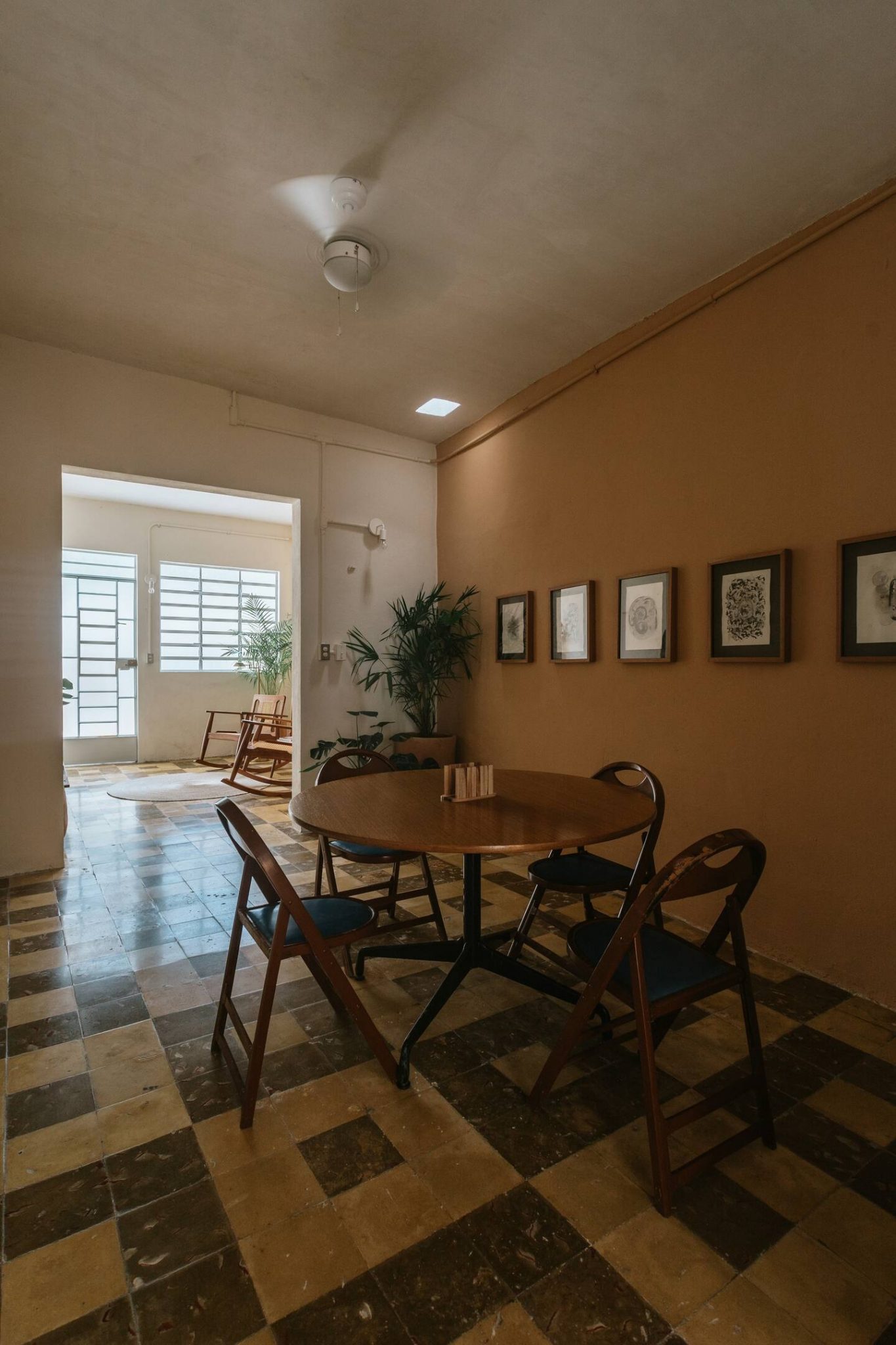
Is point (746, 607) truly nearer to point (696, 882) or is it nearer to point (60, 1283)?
point (696, 882)

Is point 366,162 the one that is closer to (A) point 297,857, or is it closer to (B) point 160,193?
(B) point 160,193

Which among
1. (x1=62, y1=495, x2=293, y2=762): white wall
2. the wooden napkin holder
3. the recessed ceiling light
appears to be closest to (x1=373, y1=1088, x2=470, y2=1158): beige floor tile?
the wooden napkin holder

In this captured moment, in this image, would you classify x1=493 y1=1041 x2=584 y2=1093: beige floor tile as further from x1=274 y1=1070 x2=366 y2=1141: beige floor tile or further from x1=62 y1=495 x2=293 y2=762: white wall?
x1=62 y1=495 x2=293 y2=762: white wall

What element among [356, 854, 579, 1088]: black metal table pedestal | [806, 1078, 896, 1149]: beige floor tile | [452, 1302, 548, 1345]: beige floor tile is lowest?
[452, 1302, 548, 1345]: beige floor tile

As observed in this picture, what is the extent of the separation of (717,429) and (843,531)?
2.75 feet

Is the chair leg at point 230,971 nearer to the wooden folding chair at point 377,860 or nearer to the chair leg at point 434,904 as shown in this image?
the wooden folding chair at point 377,860

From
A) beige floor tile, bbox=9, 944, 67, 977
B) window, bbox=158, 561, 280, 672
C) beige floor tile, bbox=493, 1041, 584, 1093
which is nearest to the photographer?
beige floor tile, bbox=493, 1041, 584, 1093

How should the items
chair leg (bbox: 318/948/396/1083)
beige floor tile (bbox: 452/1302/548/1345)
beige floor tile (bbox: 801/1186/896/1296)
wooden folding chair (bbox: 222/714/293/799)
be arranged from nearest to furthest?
beige floor tile (bbox: 452/1302/548/1345) < beige floor tile (bbox: 801/1186/896/1296) < chair leg (bbox: 318/948/396/1083) < wooden folding chair (bbox: 222/714/293/799)

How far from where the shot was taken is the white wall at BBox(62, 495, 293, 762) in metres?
7.62

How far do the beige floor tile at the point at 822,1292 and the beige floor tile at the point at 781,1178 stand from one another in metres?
0.10

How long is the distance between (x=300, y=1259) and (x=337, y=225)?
342cm

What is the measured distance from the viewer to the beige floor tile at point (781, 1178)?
1507mm

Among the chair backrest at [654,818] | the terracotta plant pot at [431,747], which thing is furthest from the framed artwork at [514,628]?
the chair backrest at [654,818]

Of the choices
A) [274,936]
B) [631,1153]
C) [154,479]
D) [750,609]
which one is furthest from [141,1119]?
[154,479]
